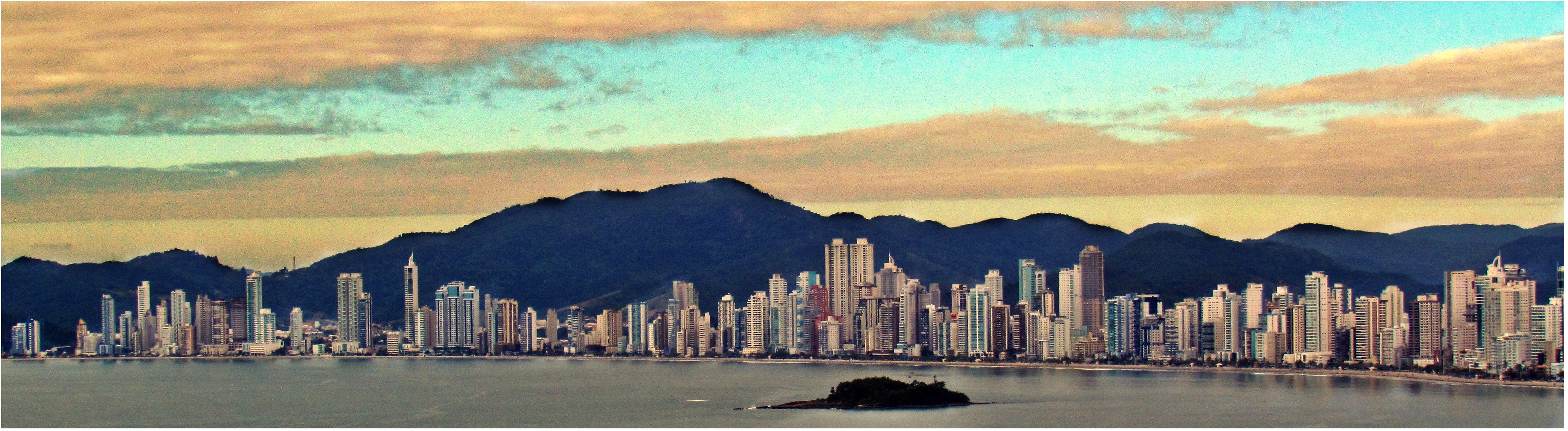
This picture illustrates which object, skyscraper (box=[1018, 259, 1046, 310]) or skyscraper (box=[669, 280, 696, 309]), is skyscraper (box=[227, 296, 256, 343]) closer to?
skyscraper (box=[669, 280, 696, 309])

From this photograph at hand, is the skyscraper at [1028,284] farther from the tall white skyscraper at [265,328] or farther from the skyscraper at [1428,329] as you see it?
the tall white skyscraper at [265,328]

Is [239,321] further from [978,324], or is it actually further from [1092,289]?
[1092,289]

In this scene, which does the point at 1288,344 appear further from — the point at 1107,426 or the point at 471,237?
the point at 471,237

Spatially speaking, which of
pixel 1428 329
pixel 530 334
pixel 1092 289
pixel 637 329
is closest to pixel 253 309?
pixel 530 334

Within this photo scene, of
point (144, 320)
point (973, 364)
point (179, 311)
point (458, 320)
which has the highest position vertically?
point (179, 311)

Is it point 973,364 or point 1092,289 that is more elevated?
point 1092,289

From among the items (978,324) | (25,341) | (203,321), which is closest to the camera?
(978,324)

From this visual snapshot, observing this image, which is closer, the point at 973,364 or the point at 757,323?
the point at 973,364
